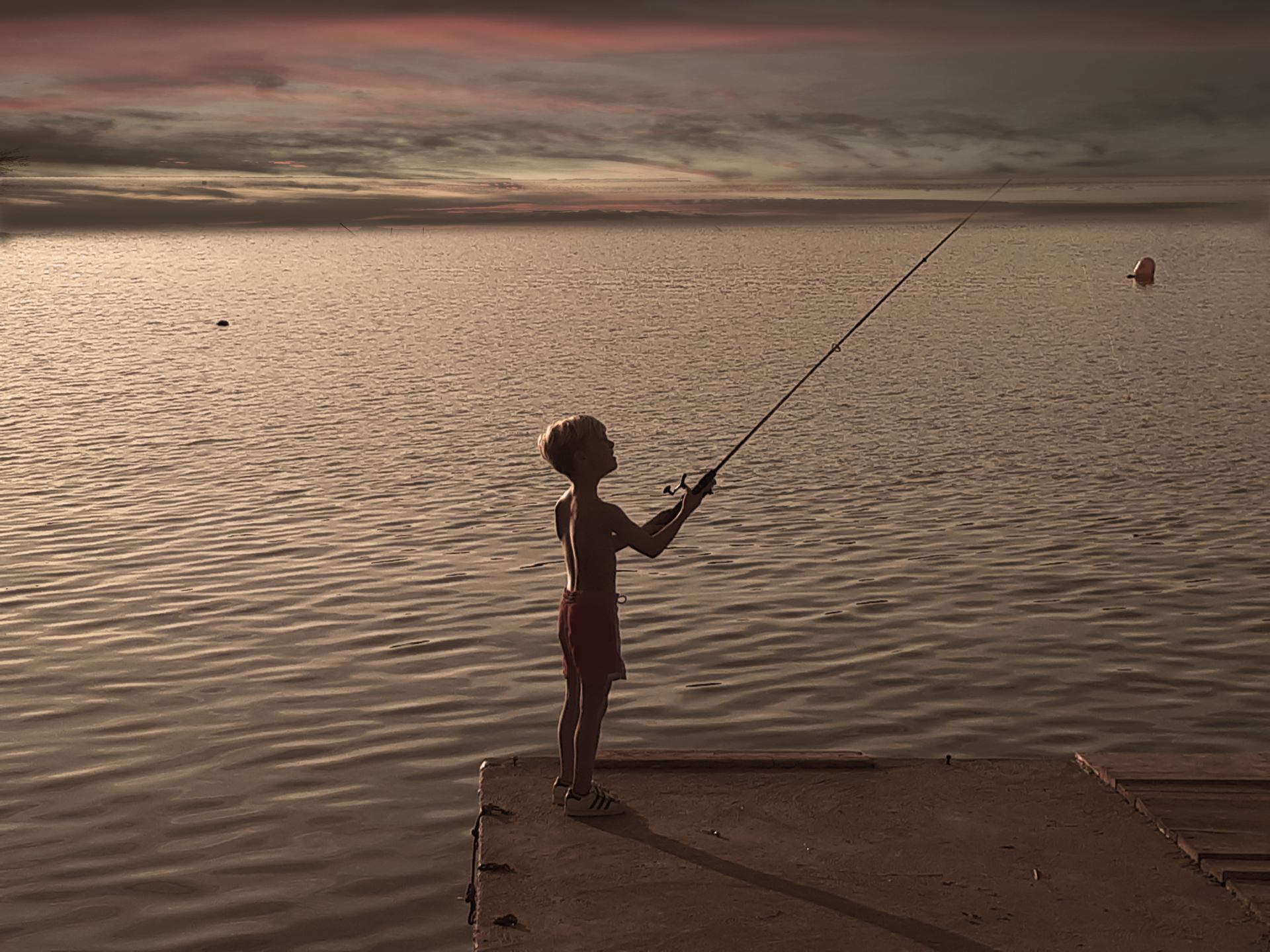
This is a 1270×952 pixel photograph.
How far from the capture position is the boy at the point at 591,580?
605 centimetres

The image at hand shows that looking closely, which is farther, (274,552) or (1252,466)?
(1252,466)

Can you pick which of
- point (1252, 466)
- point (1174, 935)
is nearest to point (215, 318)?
point (1252, 466)

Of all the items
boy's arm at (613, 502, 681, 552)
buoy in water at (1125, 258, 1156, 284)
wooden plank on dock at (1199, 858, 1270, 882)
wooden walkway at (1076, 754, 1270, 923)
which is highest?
boy's arm at (613, 502, 681, 552)

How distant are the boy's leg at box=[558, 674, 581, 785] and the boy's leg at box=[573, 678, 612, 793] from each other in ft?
0.10

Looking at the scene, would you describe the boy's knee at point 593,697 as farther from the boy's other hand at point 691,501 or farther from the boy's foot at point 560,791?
the boy's other hand at point 691,501

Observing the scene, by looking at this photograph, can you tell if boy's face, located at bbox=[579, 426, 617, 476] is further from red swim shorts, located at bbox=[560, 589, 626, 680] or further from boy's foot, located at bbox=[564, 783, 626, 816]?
boy's foot, located at bbox=[564, 783, 626, 816]

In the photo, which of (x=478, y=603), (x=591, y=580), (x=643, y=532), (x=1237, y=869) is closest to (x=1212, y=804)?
(x=1237, y=869)

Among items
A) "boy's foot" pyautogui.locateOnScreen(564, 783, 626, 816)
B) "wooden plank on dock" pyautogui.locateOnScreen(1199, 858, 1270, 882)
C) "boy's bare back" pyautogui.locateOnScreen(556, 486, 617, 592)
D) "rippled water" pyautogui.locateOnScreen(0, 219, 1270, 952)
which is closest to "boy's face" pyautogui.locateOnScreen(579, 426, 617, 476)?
"boy's bare back" pyautogui.locateOnScreen(556, 486, 617, 592)

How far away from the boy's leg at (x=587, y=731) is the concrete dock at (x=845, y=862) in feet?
0.60

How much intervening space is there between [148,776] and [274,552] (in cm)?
539

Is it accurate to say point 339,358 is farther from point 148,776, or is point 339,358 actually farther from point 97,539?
point 148,776

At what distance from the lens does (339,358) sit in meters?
35.3

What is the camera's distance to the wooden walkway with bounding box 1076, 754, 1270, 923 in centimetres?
548

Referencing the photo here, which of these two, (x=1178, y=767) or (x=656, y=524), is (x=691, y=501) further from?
(x=1178, y=767)
